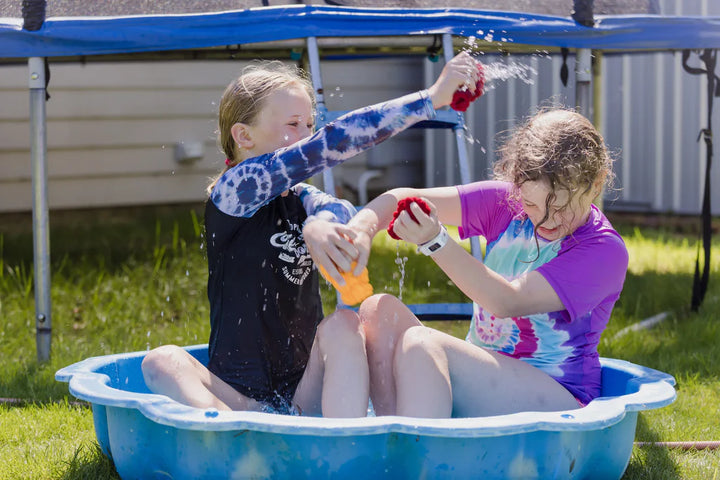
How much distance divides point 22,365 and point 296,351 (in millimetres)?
1281

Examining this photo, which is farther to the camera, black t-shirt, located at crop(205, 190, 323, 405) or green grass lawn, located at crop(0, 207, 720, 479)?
green grass lawn, located at crop(0, 207, 720, 479)

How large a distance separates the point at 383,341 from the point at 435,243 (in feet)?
1.05

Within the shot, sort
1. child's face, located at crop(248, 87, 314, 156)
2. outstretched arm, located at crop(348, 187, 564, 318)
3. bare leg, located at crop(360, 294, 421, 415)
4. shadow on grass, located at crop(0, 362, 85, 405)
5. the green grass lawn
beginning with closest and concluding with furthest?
outstretched arm, located at crop(348, 187, 564, 318) → bare leg, located at crop(360, 294, 421, 415) → child's face, located at crop(248, 87, 314, 156) → the green grass lawn → shadow on grass, located at crop(0, 362, 85, 405)

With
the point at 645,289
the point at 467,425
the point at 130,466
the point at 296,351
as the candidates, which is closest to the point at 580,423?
the point at 467,425

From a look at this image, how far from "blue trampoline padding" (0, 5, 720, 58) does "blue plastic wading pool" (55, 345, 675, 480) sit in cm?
144

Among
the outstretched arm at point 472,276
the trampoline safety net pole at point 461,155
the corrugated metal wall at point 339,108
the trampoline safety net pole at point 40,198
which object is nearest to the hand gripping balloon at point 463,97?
the outstretched arm at point 472,276

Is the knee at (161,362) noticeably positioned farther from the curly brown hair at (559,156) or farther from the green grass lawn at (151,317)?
the curly brown hair at (559,156)

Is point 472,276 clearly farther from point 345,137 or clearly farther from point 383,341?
point 345,137

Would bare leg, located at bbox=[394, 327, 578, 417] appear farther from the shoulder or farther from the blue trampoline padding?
the blue trampoline padding

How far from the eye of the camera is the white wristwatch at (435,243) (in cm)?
175

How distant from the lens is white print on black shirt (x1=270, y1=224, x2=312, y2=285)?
6.72 ft

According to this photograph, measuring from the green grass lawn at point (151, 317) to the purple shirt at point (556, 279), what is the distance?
1.04ft

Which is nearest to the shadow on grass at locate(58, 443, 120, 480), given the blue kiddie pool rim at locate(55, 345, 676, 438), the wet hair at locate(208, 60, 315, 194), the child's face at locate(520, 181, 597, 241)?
the blue kiddie pool rim at locate(55, 345, 676, 438)

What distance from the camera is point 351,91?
21.1 ft
